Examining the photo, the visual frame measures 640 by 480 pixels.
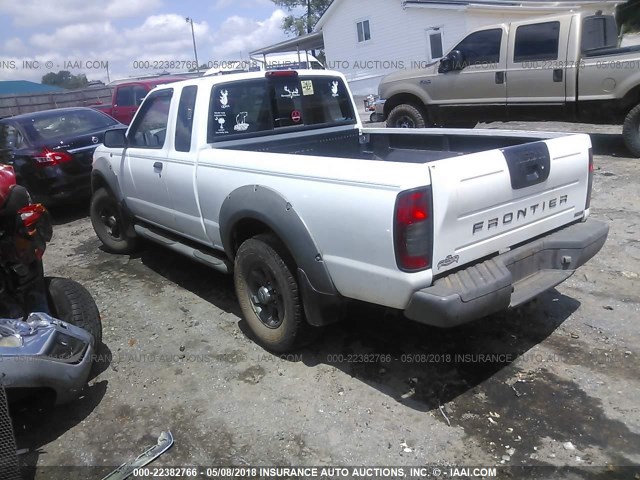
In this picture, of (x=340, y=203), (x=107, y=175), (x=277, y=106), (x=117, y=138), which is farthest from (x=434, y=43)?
(x=340, y=203)

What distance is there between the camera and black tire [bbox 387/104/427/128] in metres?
10.1

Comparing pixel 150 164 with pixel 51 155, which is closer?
pixel 150 164

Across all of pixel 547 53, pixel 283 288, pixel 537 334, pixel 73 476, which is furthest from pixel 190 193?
pixel 547 53

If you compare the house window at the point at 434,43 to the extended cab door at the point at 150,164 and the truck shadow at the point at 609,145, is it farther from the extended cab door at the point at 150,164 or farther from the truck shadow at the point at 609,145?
the extended cab door at the point at 150,164

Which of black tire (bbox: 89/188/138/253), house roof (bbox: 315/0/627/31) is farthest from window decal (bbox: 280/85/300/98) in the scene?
house roof (bbox: 315/0/627/31)

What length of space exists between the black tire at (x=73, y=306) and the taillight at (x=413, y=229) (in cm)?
218

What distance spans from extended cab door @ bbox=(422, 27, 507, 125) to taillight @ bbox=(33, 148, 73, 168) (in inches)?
241

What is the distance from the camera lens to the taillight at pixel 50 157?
7.68m

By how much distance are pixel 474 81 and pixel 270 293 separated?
721 cm

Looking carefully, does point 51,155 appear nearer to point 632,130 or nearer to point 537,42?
point 537,42

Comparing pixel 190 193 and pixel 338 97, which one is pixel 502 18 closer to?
pixel 338 97

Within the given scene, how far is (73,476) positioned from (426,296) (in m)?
2.04

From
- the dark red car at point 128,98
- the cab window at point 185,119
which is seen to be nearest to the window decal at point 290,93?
the cab window at point 185,119

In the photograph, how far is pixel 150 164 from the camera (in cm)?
491
